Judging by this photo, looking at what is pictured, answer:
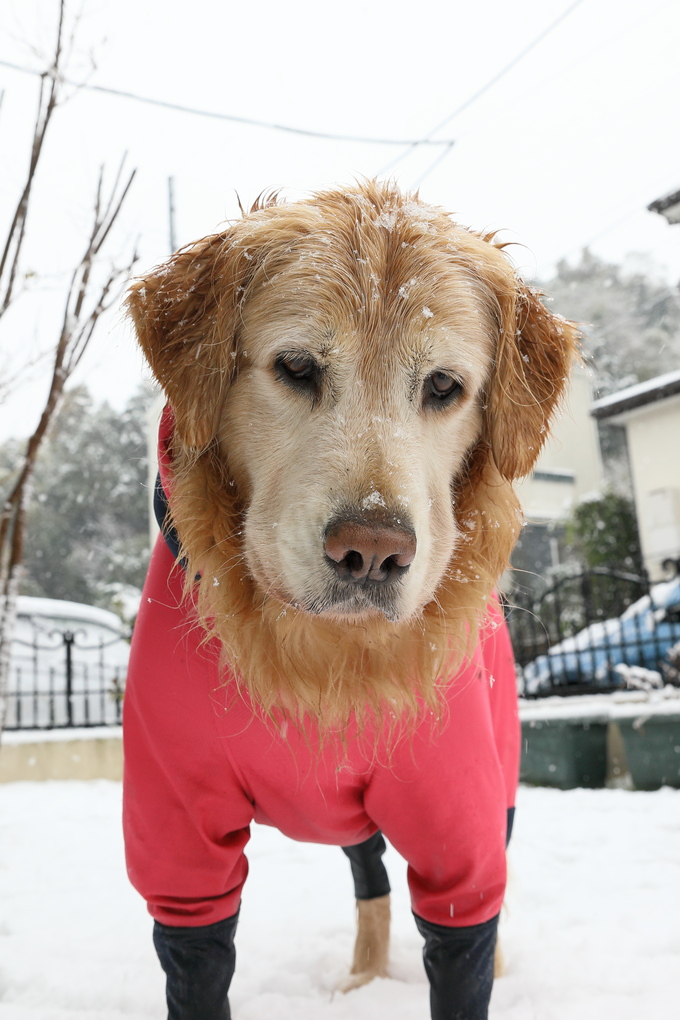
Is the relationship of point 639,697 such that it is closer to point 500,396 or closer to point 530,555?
point 500,396

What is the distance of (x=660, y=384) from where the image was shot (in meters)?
11.5

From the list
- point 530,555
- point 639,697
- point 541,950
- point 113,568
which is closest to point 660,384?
point 639,697

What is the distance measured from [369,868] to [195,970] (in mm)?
1157

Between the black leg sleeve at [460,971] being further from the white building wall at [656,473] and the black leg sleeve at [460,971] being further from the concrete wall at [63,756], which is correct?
the white building wall at [656,473]

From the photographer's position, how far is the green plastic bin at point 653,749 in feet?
19.0

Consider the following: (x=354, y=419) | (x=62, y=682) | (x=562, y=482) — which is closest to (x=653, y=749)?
(x=354, y=419)

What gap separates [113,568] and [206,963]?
74.3ft

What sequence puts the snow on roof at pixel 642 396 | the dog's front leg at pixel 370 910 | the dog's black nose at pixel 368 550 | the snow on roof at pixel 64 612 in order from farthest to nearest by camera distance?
the snow on roof at pixel 642 396, the snow on roof at pixel 64 612, the dog's front leg at pixel 370 910, the dog's black nose at pixel 368 550

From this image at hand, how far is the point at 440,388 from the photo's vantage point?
1.90 meters

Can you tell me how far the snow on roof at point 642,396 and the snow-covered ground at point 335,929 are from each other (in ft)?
24.3

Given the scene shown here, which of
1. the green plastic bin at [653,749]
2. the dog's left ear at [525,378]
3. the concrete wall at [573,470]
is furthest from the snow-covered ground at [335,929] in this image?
the concrete wall at [573,470]

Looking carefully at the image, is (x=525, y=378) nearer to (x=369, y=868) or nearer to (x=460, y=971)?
(x=460, y=971)

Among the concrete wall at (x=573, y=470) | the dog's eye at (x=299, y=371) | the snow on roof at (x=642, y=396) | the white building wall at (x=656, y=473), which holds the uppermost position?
the concrete wall at (x=573, y=470)

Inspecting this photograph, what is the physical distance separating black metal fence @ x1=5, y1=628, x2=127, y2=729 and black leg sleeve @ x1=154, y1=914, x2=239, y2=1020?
281 inches
